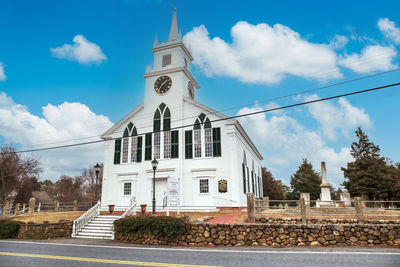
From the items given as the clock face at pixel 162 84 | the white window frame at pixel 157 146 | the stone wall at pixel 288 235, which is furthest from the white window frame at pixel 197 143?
the stone wall at pixel 288 235

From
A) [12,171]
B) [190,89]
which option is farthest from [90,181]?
[190,89]

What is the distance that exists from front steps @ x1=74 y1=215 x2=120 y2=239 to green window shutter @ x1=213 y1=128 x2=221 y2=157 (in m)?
9.77

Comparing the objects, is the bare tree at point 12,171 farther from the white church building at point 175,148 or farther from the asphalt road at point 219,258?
the asphalt road at point 219,258

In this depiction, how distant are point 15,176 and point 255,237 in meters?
38.3

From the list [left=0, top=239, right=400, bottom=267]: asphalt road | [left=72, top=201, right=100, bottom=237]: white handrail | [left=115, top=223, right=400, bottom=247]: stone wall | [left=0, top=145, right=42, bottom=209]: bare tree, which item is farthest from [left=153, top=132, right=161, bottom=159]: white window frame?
[left=0, top=145, right=42, bottom=209]: bare tree

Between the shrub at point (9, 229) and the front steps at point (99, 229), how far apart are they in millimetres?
4207

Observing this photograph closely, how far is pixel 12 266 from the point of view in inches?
316

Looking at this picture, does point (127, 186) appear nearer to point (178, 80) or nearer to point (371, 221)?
point (178, 80)

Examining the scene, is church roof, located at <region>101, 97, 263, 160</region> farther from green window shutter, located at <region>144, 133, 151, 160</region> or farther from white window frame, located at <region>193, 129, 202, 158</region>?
green window shutter, located at <region>144, 133, 151, 160</region>

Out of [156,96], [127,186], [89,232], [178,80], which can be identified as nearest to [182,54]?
[178,80]

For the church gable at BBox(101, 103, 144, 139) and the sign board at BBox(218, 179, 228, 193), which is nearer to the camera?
the sign board at BBox(218, 179, 228, 193)

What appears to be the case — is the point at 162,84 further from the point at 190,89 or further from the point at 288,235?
Result: the point at 288,235

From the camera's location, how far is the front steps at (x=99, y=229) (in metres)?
14.8

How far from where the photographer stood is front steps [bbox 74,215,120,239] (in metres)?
14.8
